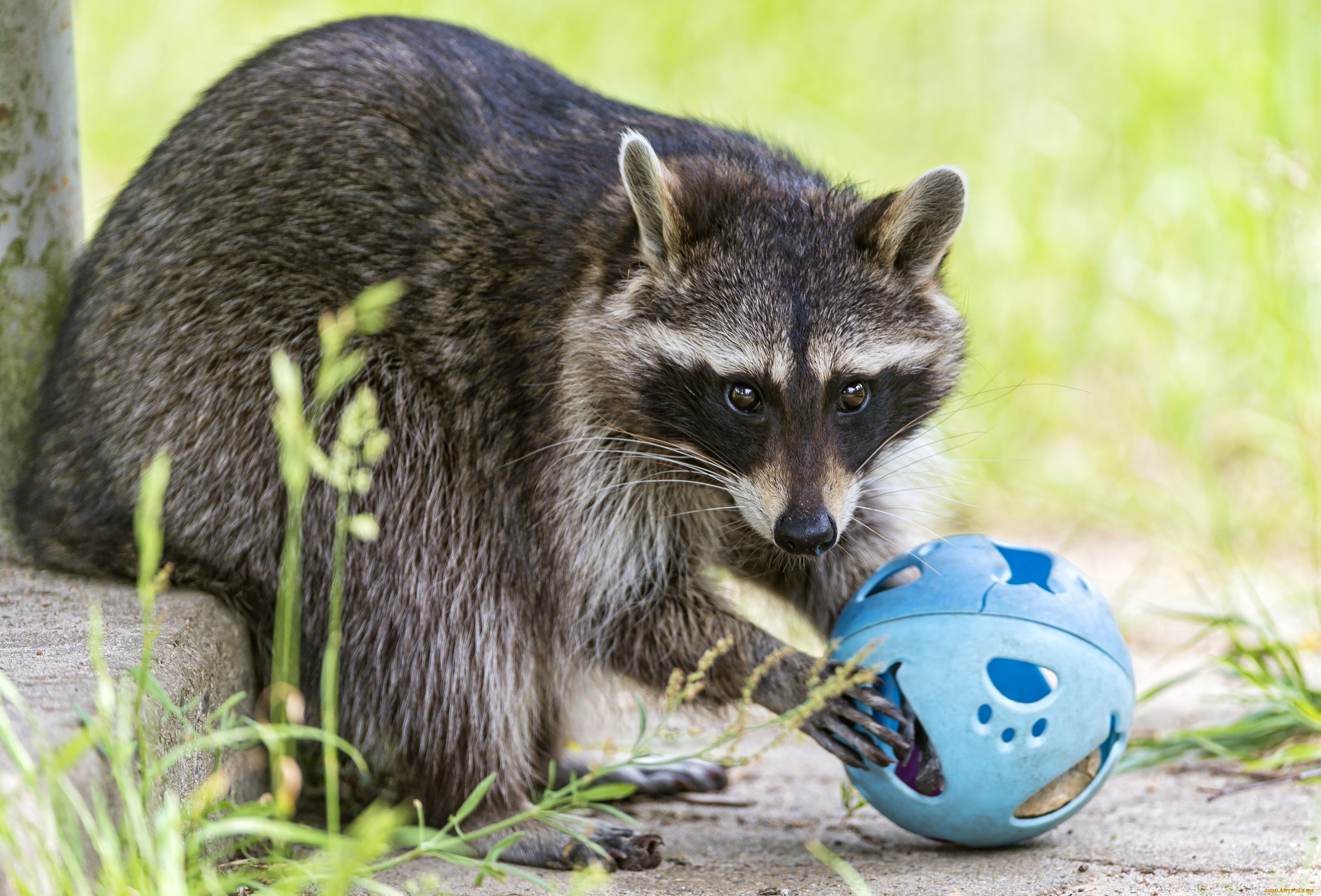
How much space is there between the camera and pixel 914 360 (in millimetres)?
2971

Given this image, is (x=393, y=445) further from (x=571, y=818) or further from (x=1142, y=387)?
(x=1142, y=387)

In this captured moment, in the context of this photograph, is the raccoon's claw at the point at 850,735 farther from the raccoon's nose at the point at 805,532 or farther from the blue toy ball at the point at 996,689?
the raccoon's nose at the point at 805,532

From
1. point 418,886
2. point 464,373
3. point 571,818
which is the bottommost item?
point 418,886

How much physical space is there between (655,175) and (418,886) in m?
1.48

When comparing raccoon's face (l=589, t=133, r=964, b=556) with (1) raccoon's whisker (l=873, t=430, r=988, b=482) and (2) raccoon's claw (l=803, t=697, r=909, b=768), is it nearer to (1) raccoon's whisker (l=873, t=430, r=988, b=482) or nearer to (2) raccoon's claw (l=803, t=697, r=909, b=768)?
(1) raccoon's whisker (l=873, t=430, r=988, b=482)

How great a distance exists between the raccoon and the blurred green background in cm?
122

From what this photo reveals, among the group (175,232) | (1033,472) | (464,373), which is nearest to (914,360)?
(464,373)

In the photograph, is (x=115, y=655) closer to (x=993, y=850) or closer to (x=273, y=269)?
(x=273, y=269)

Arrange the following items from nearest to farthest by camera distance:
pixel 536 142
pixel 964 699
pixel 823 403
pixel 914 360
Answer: pixel 964 699
pixel 823 403
pixel 914 360
pixel 536 142

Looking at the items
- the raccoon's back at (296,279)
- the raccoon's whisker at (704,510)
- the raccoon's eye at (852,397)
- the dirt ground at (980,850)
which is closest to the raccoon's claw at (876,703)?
the dirt ground at (980,850)

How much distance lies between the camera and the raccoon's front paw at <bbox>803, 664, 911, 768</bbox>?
2.68 meters

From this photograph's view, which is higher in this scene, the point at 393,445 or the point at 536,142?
the point at 536,142

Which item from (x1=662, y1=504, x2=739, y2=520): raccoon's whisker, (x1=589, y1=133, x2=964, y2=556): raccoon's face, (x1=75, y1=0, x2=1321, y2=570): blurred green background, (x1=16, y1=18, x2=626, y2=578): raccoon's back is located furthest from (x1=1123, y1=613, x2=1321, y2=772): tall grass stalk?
(x1=16, y1=18, x2=626, y2=578): raccoon's back

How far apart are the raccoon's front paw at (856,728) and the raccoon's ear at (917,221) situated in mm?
921
